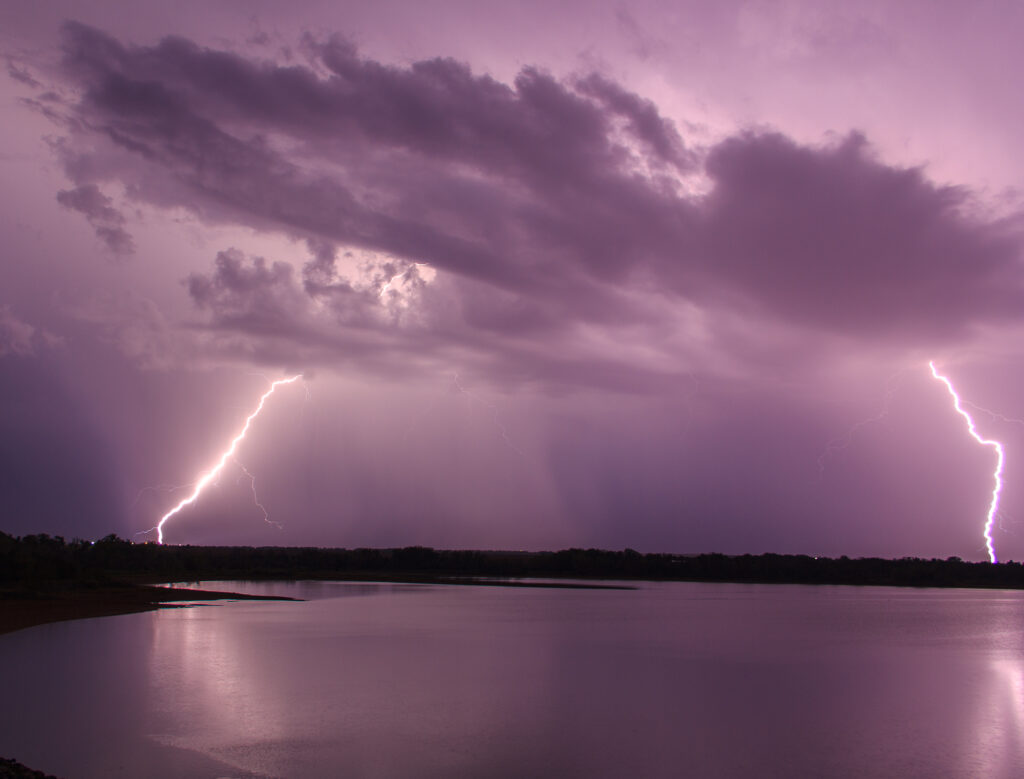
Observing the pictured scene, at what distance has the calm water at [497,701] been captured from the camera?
16.2 m

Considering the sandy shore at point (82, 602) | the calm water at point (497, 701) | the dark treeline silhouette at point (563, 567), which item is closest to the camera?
the calm water at point (497, 701)

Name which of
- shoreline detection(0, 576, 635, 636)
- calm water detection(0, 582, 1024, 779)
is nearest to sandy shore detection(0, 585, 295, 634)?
shoreline detection(0, 576, 635, 636)

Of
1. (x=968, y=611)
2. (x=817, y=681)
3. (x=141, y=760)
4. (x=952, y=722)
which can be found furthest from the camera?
(x=968, y=611)

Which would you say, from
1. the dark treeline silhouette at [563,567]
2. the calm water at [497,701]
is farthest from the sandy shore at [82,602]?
the dark treeline silhouette at [563,567]

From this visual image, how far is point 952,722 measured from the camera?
21125 millimetres

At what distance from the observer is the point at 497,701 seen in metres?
22.4

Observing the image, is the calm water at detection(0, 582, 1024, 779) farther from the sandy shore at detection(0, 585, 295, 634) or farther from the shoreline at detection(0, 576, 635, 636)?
the sandy shore at detection(0, 585, 295, 634)

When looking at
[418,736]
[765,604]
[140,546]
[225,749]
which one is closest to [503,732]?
[418,736]

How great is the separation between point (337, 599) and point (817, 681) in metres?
47.7

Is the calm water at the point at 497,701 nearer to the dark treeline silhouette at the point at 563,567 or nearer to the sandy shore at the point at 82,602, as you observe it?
the sandy shore at the point at 82,602

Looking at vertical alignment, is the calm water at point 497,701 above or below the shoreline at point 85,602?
above

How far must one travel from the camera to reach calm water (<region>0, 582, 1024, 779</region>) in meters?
16.2

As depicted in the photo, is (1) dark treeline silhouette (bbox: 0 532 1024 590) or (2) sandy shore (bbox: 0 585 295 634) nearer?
(2) sandy shore (bbox: 0 585 295 634)

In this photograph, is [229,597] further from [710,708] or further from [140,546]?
[140,546]
